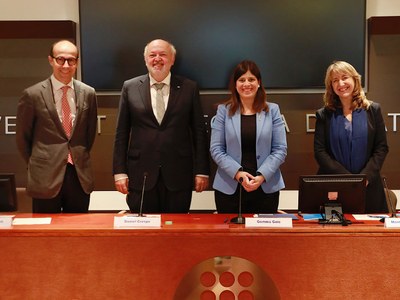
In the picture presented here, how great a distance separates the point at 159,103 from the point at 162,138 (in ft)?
0.73

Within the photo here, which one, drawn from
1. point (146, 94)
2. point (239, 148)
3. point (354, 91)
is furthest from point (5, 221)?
point (354, 91)

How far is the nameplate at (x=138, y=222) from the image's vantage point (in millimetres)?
2373

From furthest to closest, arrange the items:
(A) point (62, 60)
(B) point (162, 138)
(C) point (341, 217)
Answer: (B) point (162, 138) → (A) point (62, 60) → (C) point (341, 217)

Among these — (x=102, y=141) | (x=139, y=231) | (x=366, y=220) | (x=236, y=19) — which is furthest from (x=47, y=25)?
(x=366, y=220)

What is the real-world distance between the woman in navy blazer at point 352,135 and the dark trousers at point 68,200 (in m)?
1.45

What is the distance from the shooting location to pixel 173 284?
230 centimetres

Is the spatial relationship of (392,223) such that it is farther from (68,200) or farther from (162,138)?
(68,200)

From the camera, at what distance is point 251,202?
10.2ft

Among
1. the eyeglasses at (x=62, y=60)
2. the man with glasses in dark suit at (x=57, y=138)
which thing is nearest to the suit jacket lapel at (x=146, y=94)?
the man with glasses in dark suit at (x=57, y=138)

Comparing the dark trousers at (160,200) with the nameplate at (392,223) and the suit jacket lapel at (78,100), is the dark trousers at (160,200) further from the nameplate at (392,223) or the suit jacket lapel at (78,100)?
the nameplate at (392,223)

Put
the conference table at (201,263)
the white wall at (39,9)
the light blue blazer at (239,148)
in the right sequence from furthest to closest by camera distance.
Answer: the white wall at (39,9) → the light blue blazer at (239,148) → the conference table at (201,263)

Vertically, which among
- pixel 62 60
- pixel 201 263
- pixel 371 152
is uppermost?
pixel 62 60

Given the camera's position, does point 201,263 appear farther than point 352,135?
No

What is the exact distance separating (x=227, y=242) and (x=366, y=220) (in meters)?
0.74
